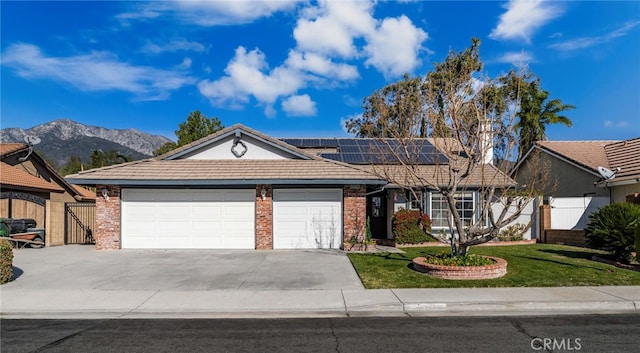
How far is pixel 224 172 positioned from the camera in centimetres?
1569

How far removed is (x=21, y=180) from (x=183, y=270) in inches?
536

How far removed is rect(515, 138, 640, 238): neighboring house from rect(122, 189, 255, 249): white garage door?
1078 cm

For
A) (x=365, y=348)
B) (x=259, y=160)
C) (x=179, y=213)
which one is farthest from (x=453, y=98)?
(x=179, y=213)

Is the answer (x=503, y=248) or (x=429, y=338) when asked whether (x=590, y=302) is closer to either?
(x=429, y=338)

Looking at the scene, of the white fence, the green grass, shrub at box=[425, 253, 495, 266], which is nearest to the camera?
the green grass

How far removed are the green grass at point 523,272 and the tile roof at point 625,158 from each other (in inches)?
175

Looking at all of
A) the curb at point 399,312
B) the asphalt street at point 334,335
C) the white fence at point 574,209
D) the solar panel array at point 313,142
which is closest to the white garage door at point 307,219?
the solar panel array at point 313,142

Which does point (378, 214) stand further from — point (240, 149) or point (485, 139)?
point (485, 139)

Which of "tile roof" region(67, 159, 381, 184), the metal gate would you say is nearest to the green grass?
"tile roof" region(67, 159, 381, 184)

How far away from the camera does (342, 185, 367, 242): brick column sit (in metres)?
15.3

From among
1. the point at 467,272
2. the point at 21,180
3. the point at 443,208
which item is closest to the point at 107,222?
the point at 21,180

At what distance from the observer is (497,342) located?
5996 mm
